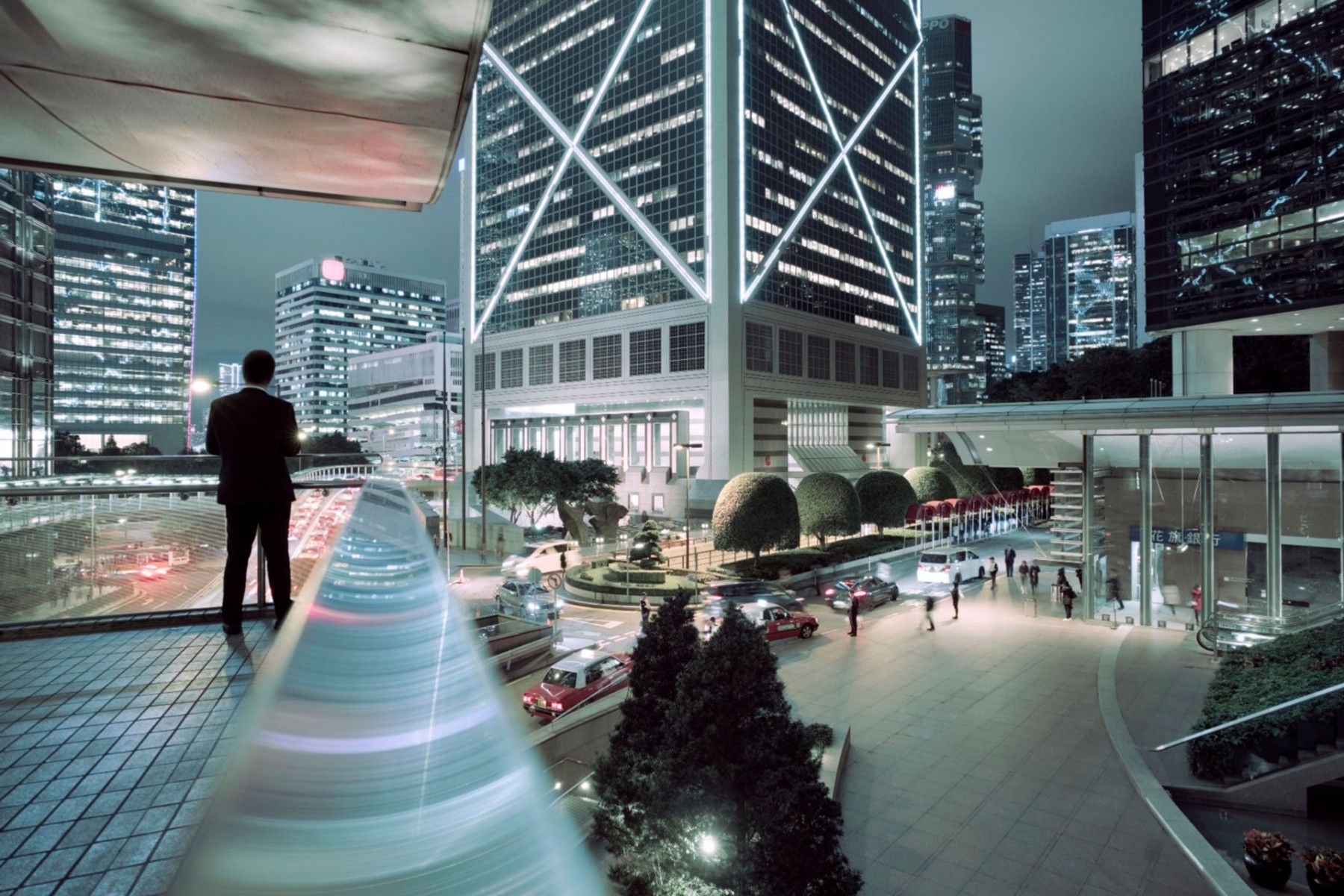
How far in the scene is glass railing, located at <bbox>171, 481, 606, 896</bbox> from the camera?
1.31 meters

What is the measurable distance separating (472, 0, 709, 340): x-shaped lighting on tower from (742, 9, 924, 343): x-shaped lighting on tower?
6.27m

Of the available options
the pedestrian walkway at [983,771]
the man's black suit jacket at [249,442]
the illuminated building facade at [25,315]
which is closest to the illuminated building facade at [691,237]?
the pedestrian walkway at [983,771]

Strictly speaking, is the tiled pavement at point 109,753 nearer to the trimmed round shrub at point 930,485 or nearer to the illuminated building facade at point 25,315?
the illuminated building facade at point 25,315

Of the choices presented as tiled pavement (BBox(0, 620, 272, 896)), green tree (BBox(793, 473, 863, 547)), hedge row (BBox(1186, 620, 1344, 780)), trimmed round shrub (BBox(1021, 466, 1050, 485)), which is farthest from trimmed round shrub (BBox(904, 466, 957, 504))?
tiled pavement (BBox(0, 620, 272, 896))

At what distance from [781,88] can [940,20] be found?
146702 millimetres

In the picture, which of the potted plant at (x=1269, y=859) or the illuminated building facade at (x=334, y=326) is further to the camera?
the illuminated building facade at (x=334, y=326)

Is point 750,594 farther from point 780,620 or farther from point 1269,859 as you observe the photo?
point 1269,859

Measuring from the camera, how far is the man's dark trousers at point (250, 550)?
4102mm

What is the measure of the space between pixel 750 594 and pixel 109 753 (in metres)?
20.5

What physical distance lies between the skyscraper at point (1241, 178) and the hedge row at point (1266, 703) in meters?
24.0

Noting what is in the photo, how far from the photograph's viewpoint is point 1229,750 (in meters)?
9.85

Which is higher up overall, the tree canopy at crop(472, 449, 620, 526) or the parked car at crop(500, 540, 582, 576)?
the tree canopy at crop(472, 449, 620, 526)

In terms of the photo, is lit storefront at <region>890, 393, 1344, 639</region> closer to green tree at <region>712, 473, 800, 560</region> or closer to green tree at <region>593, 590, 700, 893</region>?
green tree at <region>712, 473, 800, 560</region>

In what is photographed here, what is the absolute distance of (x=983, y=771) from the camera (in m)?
10.9
